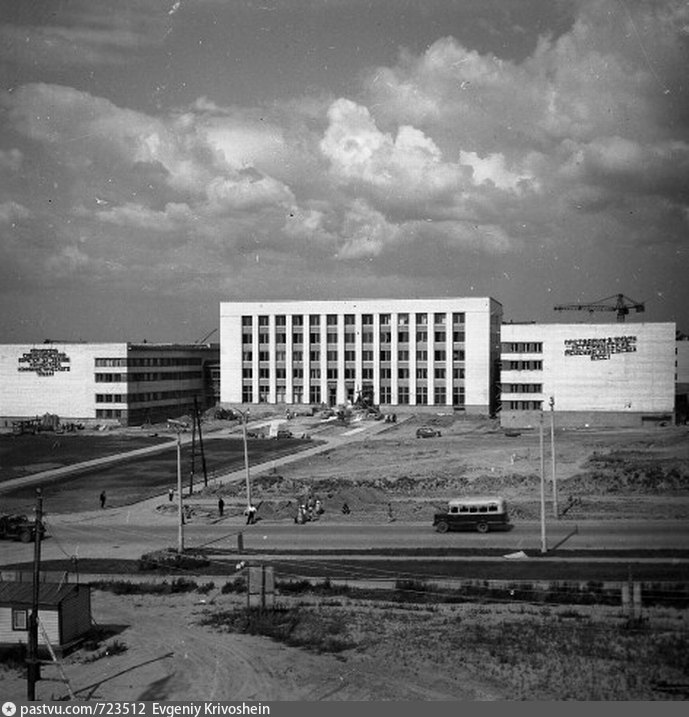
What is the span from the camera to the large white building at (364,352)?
110 metres

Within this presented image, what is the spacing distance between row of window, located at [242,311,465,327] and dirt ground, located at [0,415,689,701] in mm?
13933

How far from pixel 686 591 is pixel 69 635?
2158cm

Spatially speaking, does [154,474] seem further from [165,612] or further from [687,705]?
[687,705]

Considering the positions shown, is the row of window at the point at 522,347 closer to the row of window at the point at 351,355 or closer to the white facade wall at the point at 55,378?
the row of window at the point at 351,355

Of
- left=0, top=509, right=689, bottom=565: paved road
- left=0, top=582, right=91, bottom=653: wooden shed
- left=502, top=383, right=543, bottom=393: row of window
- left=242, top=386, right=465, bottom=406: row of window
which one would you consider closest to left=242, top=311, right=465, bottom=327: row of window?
left=242, top=386, right=465, bottom=406: row of window

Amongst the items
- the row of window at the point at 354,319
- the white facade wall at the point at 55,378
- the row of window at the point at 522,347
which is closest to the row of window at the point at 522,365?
the row of window at the point at 522,347

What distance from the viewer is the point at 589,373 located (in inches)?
3684

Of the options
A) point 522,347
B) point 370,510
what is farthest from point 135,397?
point 370,510

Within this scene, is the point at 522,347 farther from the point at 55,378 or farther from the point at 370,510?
the point at 55,378

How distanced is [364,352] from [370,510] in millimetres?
66544

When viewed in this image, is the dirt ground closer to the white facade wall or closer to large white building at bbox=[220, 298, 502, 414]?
large white building at bbox=[220, 298, 502, 414]

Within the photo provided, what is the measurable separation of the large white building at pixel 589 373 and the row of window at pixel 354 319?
16.0m

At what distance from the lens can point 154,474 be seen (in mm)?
65812

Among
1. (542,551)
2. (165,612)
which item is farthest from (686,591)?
(165,612)
